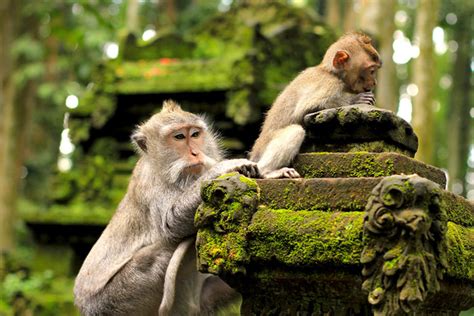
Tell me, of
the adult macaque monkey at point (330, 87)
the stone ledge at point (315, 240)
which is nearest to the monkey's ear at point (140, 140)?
the adult macaque monkey at point (330, 87)

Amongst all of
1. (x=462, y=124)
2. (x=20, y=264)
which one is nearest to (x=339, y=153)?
(x=20, y=264)

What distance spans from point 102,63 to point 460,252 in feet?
26.6

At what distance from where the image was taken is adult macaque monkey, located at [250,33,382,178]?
5.08 m

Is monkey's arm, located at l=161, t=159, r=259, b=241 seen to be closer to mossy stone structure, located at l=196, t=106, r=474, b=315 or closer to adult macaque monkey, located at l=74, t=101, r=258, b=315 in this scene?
adult macaque monkey, located at l=74, t=101, r=258, b=315

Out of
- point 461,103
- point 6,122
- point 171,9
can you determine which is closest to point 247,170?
point 6,122

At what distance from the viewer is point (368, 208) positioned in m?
3.42

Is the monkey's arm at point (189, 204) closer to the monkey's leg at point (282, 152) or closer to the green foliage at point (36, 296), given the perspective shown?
the monkey's leg at point (282, 152)

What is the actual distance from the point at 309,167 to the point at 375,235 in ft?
2.83

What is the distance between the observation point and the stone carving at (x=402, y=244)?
130 inches

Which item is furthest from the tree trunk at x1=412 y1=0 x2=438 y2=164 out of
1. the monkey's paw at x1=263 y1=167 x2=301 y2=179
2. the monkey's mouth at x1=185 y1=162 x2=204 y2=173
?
the monkey's paw at x1=263 y1=167 x2=301 y2=179

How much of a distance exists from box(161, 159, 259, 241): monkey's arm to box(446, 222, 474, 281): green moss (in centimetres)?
111

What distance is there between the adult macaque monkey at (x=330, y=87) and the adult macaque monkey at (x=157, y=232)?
463mm

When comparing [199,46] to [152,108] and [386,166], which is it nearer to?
[152,108]

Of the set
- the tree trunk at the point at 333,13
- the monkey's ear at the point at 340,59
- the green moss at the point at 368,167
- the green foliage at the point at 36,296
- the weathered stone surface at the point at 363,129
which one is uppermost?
the tree trunk at the point at 333,13
